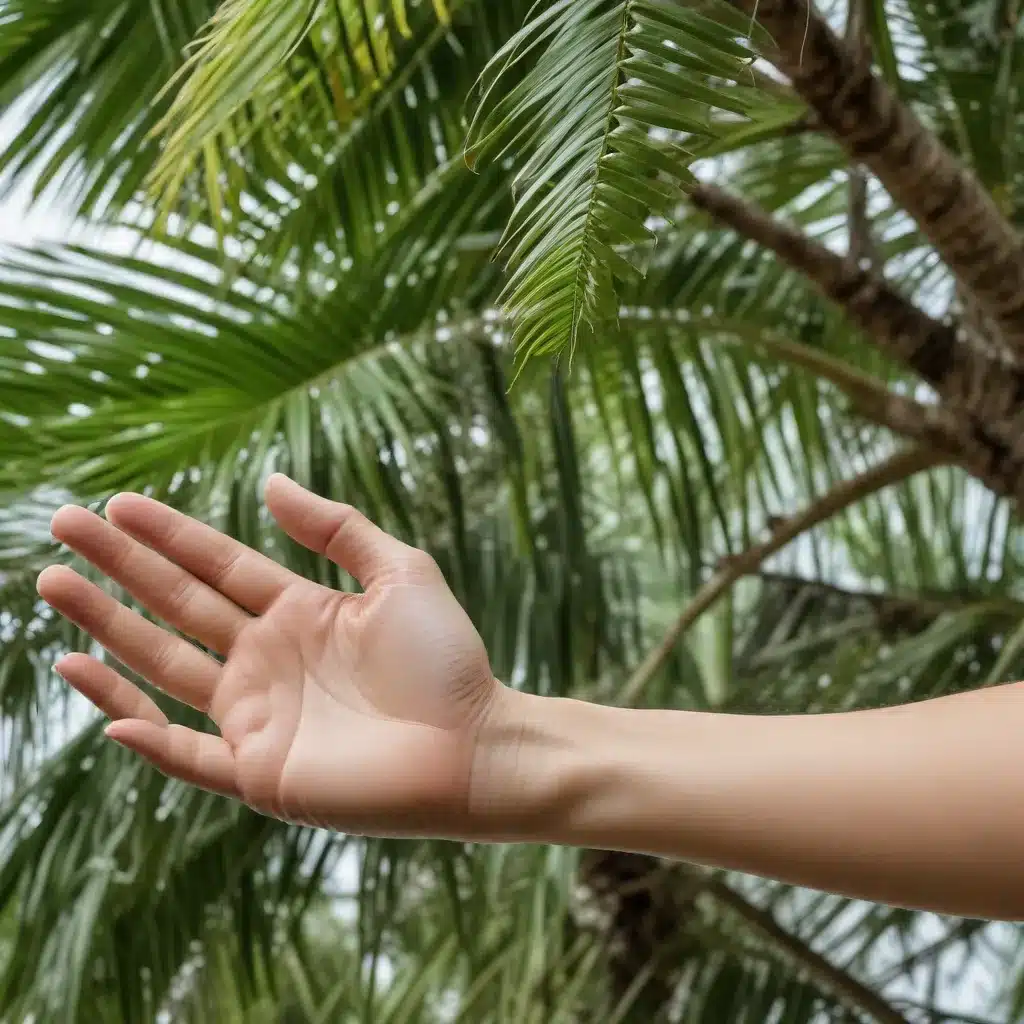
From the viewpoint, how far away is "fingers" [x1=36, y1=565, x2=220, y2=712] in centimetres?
58

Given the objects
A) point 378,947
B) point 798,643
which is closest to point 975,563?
point 798,643

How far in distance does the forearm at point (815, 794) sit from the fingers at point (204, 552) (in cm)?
15

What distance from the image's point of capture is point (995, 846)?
49 centimetres

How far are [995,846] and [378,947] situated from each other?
0.82 metres

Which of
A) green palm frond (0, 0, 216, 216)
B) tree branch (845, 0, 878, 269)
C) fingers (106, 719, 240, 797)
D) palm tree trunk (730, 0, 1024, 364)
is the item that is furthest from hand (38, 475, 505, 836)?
tree branch (845, 0, 878, 269)

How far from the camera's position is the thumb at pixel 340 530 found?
58cm

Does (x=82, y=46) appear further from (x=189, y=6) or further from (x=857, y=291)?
(x=857, y=291)

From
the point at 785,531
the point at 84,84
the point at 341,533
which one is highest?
the point at 84,84

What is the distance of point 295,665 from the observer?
0.59 meters

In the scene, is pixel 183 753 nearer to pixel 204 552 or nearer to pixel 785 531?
pixel 204 552

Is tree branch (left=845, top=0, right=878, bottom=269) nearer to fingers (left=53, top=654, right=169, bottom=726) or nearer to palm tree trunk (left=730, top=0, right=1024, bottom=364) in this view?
palm tree trunk (left=730, top=0, right=1024, bottom=364)

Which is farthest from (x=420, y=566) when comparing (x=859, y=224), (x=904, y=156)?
(x=859, y=224)

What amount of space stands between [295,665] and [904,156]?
1.86ft

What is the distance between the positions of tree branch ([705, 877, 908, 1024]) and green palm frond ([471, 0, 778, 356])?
111cm
